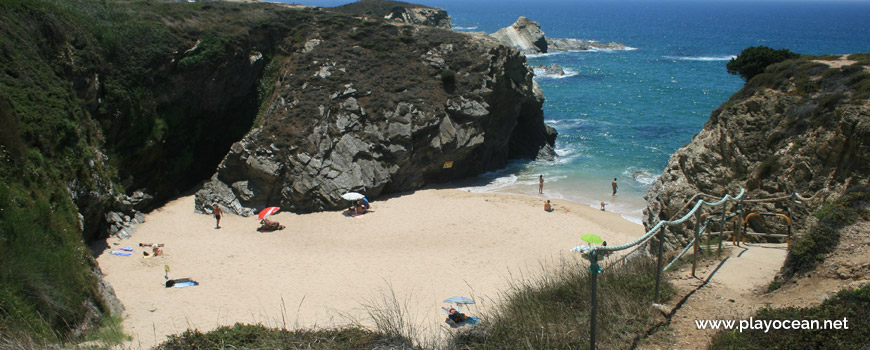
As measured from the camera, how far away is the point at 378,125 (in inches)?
1092

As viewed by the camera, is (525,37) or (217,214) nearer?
(217,214)

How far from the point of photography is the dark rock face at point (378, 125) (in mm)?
25156

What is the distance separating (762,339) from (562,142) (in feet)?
115

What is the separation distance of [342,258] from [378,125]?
9.94m

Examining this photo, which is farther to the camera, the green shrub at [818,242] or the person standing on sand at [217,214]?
the person standing on sand at [217,214]

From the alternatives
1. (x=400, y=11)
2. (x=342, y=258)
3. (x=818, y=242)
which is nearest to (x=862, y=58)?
(x=818, y=242)

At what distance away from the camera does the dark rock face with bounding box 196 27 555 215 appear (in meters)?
25.2

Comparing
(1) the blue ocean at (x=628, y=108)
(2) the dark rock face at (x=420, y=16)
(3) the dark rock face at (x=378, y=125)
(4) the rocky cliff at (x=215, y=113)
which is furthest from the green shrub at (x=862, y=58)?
(2) the dark rock face at (x=420, y=16)

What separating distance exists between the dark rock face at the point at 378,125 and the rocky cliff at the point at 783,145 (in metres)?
13.4

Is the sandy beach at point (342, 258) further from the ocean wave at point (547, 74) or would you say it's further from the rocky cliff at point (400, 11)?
the rocky cliff at point (400, 11)

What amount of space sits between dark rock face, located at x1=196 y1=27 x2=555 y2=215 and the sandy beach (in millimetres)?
1478

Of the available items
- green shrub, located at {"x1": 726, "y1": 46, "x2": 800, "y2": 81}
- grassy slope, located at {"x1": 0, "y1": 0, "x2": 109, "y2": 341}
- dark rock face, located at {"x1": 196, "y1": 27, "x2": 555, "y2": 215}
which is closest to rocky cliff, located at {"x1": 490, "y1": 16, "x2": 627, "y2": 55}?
dark rock face, located at {"x1": 196, "y1": 27, "x2": 555, "y2": 215}

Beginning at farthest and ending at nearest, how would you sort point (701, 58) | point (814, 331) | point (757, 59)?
point (701, 58) < point (757, 59) < point (814, 331)

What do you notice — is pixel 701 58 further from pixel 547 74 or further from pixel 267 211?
pixel 267 211
